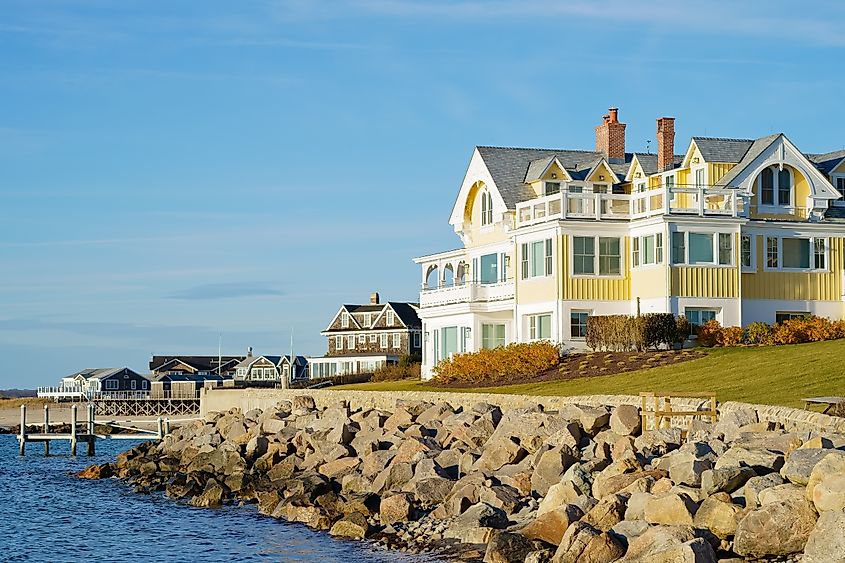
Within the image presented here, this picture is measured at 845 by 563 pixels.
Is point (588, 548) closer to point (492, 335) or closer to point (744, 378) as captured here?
point (744, 378)

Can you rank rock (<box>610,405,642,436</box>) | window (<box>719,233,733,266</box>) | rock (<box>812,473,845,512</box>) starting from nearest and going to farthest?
rock (<box>812,473,845,512</box>), rock (<box>610,405,642,436</box>), window (<box>719,233,733,266</box>)

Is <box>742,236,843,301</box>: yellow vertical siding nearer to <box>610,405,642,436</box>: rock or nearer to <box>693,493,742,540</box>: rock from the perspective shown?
<box>610,405,642,436</box>: rock

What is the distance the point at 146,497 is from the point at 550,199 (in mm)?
17925

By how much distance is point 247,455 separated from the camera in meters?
36.2

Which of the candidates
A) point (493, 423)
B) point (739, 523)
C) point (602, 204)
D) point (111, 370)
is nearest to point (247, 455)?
point (493, 423)

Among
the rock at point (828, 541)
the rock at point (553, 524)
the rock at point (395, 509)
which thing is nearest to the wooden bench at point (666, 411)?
the rock at point (395, 509)

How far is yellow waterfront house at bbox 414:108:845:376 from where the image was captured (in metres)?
41.9

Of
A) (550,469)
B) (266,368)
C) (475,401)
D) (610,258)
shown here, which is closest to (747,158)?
(610,258)

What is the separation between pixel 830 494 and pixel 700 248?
25630 millimetres

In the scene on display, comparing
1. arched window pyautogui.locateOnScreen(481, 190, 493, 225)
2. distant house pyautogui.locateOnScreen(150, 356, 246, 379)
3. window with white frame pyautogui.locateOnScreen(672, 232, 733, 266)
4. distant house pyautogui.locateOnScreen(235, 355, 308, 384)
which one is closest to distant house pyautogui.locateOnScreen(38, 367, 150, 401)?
distant house pyautogui.locateOnScreen(150, 356, 246, 379)

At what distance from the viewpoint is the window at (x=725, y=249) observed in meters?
42.1

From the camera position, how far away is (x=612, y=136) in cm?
5200

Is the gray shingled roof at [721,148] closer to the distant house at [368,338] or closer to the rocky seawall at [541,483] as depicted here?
the rocky seawall at [541,483]

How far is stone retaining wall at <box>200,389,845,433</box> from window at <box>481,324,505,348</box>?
7.58 m
